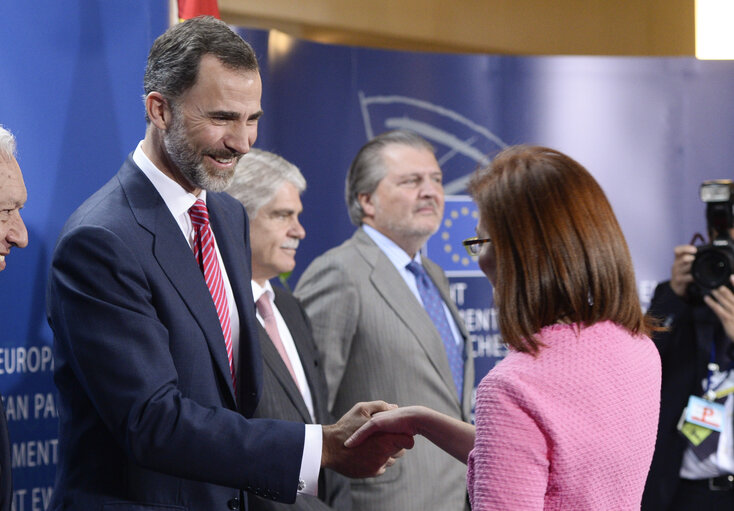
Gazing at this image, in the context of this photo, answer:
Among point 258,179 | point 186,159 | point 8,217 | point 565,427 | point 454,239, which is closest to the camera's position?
point 565,427

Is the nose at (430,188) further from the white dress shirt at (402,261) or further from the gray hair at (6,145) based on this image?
the gray hair at (6,145)

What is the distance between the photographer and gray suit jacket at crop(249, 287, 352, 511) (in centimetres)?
289

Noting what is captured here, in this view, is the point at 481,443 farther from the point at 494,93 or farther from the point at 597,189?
the point at 494,93

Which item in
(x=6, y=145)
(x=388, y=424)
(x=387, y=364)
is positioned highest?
(x=6, y=145)

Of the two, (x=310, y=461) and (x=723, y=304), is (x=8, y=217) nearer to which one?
(x=310, y=461)

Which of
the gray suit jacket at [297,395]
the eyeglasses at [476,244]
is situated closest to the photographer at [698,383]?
the gray suit jacket at [297,395]

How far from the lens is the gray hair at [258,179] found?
366cm

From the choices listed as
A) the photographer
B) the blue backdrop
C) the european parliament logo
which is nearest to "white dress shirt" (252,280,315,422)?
the blue backdrop

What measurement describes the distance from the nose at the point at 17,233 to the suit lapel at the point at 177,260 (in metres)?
0.37

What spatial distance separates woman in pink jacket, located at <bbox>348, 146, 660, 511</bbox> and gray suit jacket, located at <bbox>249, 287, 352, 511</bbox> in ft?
4.18

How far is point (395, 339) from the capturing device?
11.9 ft

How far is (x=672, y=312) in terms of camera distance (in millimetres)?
4039

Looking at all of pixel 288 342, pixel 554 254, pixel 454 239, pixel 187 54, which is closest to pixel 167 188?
pixel 187 54

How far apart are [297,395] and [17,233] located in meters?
1.05
